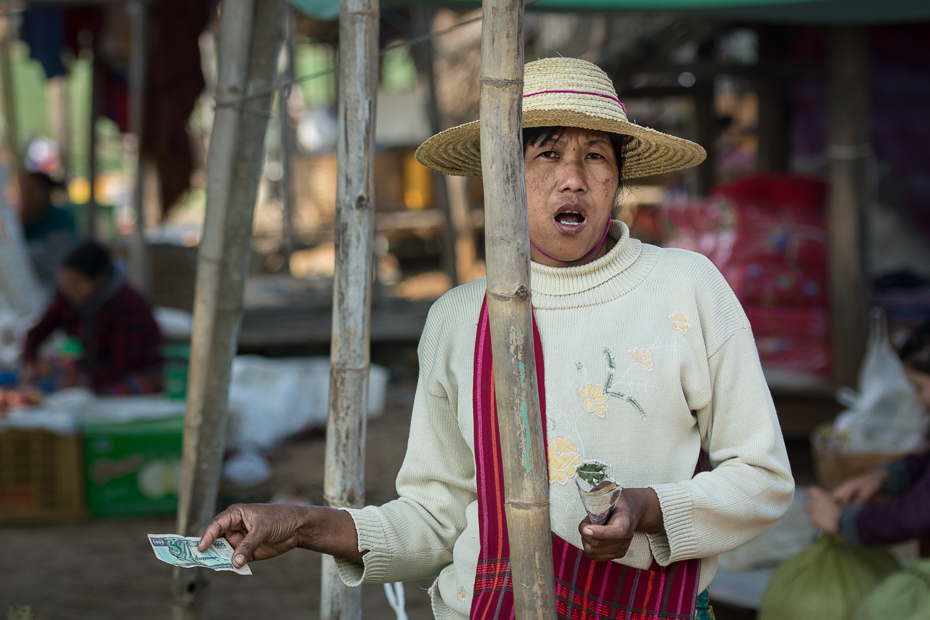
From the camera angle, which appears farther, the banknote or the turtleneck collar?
the turtleneck collar

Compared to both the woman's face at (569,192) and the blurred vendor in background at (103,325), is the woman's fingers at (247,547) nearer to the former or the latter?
the woman's face at (569,192)

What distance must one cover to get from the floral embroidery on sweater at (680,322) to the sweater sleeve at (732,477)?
0.18ft

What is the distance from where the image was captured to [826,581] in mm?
2535

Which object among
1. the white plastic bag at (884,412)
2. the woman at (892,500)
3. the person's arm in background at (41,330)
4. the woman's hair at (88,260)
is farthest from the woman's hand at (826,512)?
the person's arm in background at (41,330)

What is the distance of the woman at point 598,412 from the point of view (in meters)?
1.36

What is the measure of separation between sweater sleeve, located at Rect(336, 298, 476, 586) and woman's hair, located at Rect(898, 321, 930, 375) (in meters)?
1.72

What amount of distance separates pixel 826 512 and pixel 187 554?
192 cm

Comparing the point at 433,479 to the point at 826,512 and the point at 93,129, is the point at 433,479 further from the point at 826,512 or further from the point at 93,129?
the point at 93,129

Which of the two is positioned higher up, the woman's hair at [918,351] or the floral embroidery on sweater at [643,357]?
the floral embroidery on sweater at [643,357]

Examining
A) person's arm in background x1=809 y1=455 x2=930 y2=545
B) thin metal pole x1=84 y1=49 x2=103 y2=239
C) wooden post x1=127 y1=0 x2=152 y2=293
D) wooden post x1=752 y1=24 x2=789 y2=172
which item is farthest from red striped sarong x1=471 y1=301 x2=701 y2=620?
thin metal pole x1=84 y1=49 x2=103 y2=239

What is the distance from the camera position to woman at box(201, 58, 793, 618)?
4.47ft

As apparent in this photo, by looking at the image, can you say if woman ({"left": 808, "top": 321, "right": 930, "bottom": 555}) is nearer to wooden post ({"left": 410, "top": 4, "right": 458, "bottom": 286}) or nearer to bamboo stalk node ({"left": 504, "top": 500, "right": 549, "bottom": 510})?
bamboo stalk node ({"left": 504, "top": 500, "right": 549, "bottom": 510})

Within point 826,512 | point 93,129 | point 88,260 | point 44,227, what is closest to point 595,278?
point 826,512

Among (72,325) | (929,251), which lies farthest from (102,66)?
(929,251)
